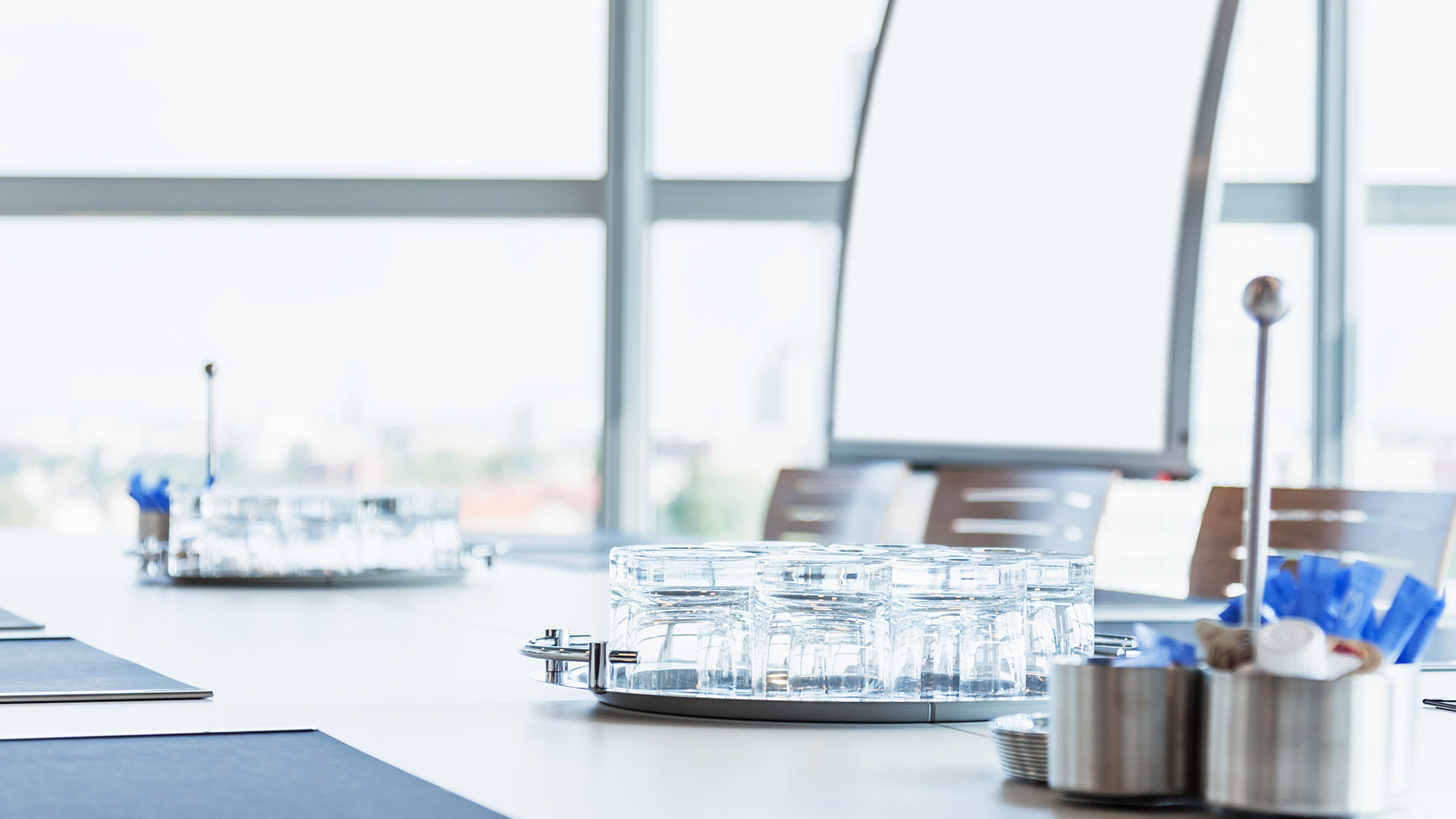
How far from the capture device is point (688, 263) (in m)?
5.79

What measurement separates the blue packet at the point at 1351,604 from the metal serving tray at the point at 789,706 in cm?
32

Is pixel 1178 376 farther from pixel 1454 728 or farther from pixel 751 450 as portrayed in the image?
pixel 1454 728

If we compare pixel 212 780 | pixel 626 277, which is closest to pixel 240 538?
pixel 212 780

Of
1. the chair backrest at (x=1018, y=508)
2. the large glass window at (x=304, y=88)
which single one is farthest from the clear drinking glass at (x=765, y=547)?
the large glass window at (x=304, y=88)

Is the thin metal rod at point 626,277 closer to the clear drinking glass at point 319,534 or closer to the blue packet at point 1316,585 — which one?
the clear drinking glass at point 319,534

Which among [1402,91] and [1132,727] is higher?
[1402,91]

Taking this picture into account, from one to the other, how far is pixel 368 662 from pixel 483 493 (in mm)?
4415

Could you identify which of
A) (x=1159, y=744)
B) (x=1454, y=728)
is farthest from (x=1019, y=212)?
(x=1159, y=744)

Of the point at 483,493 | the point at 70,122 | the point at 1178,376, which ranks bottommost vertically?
the point at 483,493

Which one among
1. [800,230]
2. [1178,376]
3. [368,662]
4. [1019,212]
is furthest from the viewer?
[800,230]

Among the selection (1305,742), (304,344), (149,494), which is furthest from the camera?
(304,344)

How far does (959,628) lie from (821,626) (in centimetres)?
9

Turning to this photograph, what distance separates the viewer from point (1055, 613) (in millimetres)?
1127

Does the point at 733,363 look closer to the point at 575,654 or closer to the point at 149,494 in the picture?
the point at 149,494
